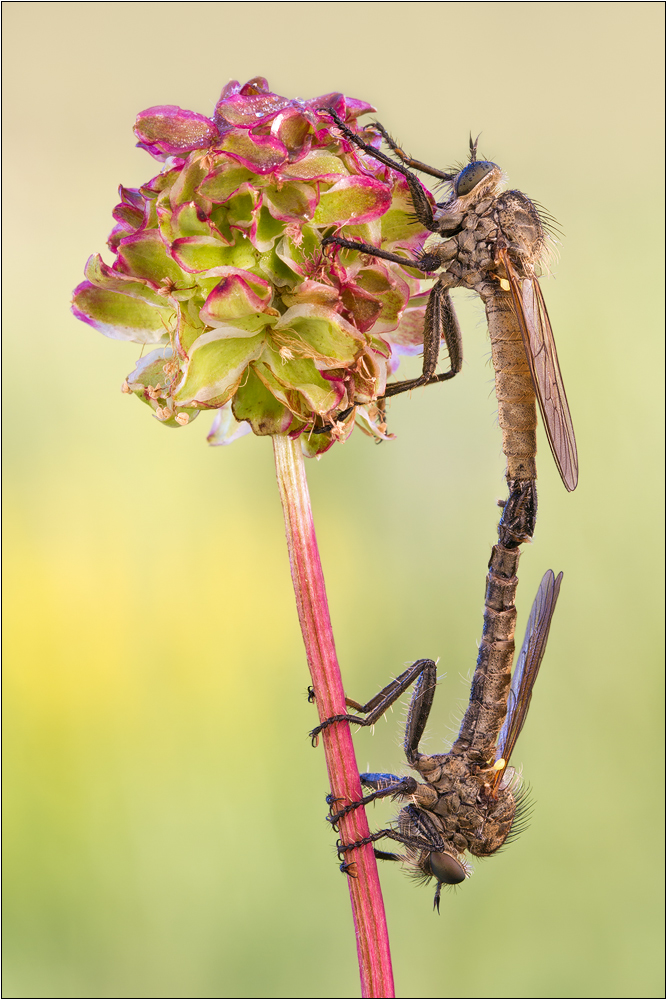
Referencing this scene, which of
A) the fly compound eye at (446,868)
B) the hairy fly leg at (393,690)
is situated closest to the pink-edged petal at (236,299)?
the hairy fly leg at (393,690)

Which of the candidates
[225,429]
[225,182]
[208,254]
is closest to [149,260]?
[208,254]

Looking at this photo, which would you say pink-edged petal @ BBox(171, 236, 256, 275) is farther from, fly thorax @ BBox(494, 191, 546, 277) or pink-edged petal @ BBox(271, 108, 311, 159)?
fly thorax @ BBox(494, 191, 546, 277)

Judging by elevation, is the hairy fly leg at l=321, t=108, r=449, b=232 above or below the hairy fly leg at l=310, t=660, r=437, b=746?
above

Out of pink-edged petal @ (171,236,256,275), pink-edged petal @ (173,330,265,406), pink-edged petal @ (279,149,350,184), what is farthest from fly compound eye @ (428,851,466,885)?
pink-edged petal @ (279,149,350,184)

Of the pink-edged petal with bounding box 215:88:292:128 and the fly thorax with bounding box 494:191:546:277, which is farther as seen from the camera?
the fly thorax with bounding box 494:191:546:277

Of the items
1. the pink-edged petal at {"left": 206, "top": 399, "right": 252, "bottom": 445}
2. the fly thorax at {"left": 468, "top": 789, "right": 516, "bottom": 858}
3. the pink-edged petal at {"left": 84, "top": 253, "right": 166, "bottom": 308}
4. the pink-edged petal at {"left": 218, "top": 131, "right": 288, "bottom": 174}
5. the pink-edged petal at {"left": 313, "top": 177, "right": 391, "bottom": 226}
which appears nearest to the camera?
the pink-edged petal at {"left": 218, "top": 131, "right": 288, "bottom": 174}

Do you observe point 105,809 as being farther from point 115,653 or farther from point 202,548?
point 202,548

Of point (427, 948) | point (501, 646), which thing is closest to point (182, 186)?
point (501, 646)
